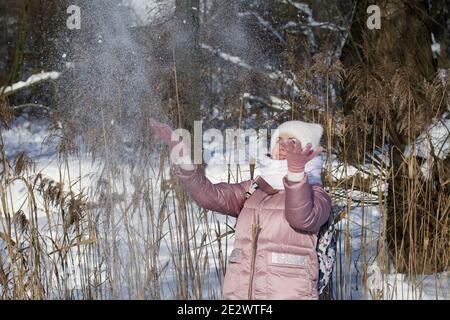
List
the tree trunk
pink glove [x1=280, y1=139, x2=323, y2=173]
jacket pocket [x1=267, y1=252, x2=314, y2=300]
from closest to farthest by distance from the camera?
1. pink glove [x1=280, y1=139, x2=323, y2=173]
2. jacket pocket [x1=267, y1=252, x2=314, y2=300]
3. the tree trunk

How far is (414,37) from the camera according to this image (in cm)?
461

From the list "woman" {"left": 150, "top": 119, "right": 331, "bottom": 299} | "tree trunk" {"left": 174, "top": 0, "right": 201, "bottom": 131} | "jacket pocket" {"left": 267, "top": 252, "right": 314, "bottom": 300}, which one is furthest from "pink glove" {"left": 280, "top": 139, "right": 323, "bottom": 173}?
"tree trunk" {"left": 174, "top": 0, "right": 201, "bottom": 131}

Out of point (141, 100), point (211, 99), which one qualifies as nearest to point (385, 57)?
point (141, 100)

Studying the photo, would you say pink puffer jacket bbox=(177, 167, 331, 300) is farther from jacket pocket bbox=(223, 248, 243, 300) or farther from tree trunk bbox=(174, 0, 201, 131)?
tree trunk bbox=(174, 0, 201, 131)

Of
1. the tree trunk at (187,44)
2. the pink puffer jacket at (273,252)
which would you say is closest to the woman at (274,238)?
the pink puffer jacket at (273,252)

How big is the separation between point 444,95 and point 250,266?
1453 mm

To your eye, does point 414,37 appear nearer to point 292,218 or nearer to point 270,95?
point 270,95

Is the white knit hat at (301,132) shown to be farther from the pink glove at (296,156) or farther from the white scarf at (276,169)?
the pink glove at (296,156)

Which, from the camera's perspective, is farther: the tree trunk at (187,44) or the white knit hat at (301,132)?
the tree trunk at (187,44)

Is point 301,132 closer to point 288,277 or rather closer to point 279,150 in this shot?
point 279,150

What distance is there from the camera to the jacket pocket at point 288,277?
256 centimetres

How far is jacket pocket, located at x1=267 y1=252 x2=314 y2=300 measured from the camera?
2562mm

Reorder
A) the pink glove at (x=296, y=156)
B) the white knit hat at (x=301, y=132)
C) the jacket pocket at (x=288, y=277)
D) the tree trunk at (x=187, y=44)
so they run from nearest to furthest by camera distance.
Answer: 1. the pink glove at (x=296, y=156)
2. the jacket pocket at (x=288, y=277)
3. the white knit hat at (x=301, y=132)
4. the tree trunk at (x=187, y=44)

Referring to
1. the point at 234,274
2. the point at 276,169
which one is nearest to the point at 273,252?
the point at 234,274
